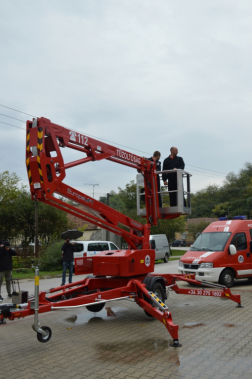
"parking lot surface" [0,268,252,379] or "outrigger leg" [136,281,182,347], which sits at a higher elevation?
"outrigger leg" [136,281,182,347]

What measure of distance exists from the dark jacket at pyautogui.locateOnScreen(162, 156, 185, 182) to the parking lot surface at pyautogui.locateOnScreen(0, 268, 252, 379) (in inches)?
128

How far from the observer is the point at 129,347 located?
6.25 metres

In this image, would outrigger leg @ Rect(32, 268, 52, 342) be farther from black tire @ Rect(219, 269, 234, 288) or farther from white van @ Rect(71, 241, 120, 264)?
white van @ Rect(71, 241, 120, 264)

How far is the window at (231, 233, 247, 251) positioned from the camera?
508 inches

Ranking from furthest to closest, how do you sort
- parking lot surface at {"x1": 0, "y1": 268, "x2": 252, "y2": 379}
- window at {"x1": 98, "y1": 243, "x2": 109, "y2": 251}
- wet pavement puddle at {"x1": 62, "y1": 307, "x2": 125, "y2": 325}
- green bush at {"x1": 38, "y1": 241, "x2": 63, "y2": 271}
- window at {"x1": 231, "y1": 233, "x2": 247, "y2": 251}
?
1. green bush at {"x1": 38, "y1": 241, "x2": 63, "y2": 271}
2. window at {"x1": 98, "y1": 243, "x2": 109, "y2": 251}
3. window at {"x1": 231, "y1": 233, "x2": 247, "y2": 251}
4. wet pavement puddle at {"x1": 62, "y1": 307, "x2": 125, "y2": 325}
5. parking lot surface at {"x1": 0, "y1": 268, "x2": 252, "y2": 379}

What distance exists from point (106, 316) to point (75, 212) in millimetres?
2887

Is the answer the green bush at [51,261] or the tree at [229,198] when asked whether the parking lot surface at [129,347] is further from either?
the tree at [229,198]

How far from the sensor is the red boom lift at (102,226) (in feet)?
21.5

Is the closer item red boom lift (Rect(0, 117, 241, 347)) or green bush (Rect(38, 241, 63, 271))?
red boom lift (Rect(0, 117, 241, 347))

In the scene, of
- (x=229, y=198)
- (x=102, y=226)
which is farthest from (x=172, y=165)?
(x=229, y=198)

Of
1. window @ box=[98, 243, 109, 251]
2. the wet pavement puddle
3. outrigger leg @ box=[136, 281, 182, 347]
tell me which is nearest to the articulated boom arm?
outrigger leg @ box=[136, 281, 182, 347]

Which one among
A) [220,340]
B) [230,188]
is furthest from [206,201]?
[220,340]

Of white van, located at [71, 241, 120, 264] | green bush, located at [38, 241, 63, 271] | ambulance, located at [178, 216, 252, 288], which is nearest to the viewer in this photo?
ambulance, located at [178, 216, 252, 288]

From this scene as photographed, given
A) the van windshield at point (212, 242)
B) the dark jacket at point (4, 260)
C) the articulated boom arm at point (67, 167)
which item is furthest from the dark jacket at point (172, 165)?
the dark jacket at point (4, 260)
